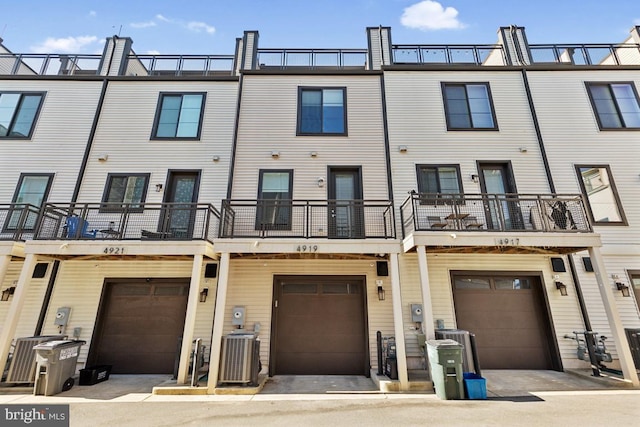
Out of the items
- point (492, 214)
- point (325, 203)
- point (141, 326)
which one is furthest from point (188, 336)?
point (492, 214)

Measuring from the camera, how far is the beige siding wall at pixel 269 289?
24.1 ft

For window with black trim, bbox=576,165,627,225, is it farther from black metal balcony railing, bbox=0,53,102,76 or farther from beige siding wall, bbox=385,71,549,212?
black metal balcony railing, bbox=0,53,102,76

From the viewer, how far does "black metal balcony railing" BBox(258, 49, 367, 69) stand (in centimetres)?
1061

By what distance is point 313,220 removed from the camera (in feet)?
26.2

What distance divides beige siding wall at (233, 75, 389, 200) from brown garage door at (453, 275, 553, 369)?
11.4ft

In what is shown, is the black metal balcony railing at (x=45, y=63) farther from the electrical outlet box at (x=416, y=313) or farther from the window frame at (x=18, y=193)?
the electrical outlet box at (x=416, y=313)

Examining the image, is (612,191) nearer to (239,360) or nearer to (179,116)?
(239,360)

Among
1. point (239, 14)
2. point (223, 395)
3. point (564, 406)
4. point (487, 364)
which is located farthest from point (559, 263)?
point (239, 14)

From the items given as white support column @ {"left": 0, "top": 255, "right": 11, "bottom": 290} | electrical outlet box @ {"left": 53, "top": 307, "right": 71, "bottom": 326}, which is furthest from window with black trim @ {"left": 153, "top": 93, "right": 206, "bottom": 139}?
electrical outlet box @ {"left": 53, "top": 307, "right": 71, "bottom": 326}

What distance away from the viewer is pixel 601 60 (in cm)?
1024

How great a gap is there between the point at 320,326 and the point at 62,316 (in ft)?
21.0

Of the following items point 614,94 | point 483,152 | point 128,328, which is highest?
point 614,94

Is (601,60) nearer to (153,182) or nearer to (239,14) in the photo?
(239,14)

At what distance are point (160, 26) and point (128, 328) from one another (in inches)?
349
